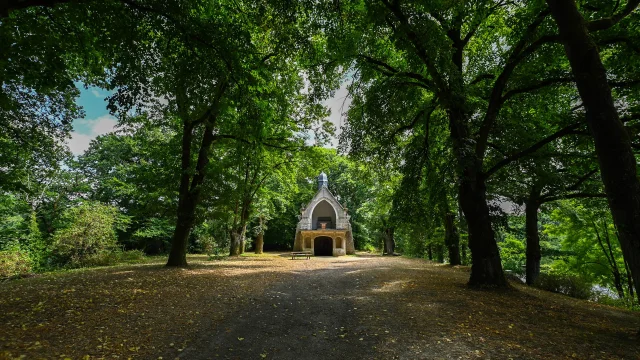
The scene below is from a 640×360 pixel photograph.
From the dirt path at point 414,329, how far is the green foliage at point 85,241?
49.3 ft

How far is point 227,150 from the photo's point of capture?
17.0m

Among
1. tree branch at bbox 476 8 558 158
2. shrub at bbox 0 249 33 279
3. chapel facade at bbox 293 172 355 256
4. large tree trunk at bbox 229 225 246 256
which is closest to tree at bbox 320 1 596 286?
tree branch at bbox 476 8 558 158

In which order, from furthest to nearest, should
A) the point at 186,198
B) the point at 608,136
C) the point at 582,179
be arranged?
the point at 186,198 < the point at 582,179 < the point at 608,136

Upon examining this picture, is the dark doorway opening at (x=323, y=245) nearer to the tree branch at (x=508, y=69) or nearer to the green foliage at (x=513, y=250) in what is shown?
the green foliage at (x=513, y=250)

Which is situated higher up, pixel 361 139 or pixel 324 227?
pixel 361 139

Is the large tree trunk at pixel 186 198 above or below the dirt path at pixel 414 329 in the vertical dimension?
above

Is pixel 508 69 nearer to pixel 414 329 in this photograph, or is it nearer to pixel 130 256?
pixel 414 329

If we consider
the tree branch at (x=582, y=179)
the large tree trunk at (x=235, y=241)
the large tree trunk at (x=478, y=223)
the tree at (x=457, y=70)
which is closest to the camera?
the tree at (x=457, y=70)

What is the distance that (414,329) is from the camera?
188 inches

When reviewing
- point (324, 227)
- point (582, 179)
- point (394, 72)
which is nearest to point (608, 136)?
point (394, 72)

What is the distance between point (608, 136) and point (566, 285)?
836 cm

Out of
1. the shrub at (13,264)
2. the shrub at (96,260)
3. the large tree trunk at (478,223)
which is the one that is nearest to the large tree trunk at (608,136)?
the large tree trunk at (478,223)

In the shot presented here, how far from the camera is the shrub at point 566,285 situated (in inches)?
392

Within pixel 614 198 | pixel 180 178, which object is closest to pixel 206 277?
pixel 180 178
